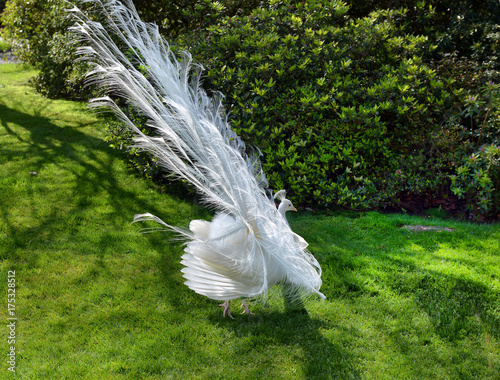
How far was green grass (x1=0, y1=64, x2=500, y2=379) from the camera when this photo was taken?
3008mm

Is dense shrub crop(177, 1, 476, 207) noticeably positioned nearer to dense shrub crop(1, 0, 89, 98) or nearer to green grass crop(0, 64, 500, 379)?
green grass crop(0, 64, 500, 379)

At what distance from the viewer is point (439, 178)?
5.20 meters

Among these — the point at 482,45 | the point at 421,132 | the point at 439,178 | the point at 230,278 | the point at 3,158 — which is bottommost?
the point at 3,158

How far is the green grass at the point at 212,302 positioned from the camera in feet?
9.87

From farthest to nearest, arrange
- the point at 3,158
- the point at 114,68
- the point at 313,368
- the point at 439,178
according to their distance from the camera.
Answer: the point at 3,158, the point at 439,178, the point at 114,68, the point at 313,368

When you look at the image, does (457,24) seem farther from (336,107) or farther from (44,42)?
(44,42)

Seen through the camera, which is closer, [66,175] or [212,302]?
[212,302]

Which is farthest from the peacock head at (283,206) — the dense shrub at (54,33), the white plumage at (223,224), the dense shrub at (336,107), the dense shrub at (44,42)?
the dense shrub at (44,42)

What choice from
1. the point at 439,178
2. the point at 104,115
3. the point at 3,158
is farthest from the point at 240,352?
the point at 104,115

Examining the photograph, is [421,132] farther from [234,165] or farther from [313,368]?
[313,368]

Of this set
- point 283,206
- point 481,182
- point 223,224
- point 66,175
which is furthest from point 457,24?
point 66,175

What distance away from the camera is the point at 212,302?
12.2ft

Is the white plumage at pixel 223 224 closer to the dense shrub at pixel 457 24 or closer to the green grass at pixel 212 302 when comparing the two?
the green grass at pixel 212 302

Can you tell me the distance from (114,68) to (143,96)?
1.13ft
